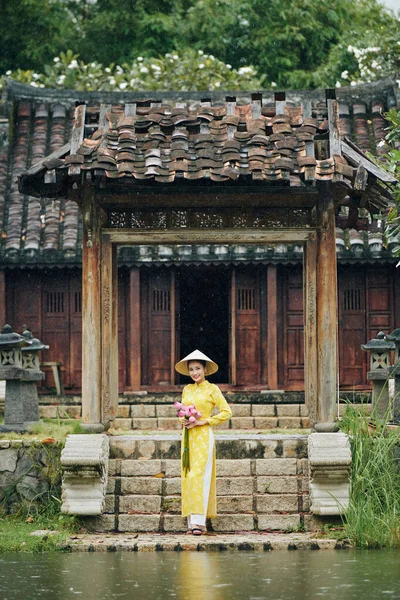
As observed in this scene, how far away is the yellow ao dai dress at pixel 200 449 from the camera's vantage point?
12180mm

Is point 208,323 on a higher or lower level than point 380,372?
higher

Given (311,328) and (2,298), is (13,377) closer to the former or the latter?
(311,328)

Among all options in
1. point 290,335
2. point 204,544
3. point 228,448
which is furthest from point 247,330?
point 204,544

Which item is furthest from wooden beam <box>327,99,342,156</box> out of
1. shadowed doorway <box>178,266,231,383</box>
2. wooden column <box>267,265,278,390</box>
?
shadowed doorway <box>178,266,231,383</box>

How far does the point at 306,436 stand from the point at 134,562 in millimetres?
3482

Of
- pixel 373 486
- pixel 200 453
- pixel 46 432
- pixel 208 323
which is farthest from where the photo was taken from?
pixel 208 323

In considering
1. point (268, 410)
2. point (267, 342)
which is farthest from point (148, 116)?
point (267, 342)

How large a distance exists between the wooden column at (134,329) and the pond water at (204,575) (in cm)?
1015

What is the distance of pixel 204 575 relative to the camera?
9.80 meters

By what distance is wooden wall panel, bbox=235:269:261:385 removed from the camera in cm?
2169

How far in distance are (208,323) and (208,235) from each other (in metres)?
13.2

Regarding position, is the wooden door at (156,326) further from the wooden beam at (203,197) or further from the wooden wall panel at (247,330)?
the wooden beam at (203,197)

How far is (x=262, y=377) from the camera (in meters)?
21.7

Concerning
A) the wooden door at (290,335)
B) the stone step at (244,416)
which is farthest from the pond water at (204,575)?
the wooden door at (290,335)
